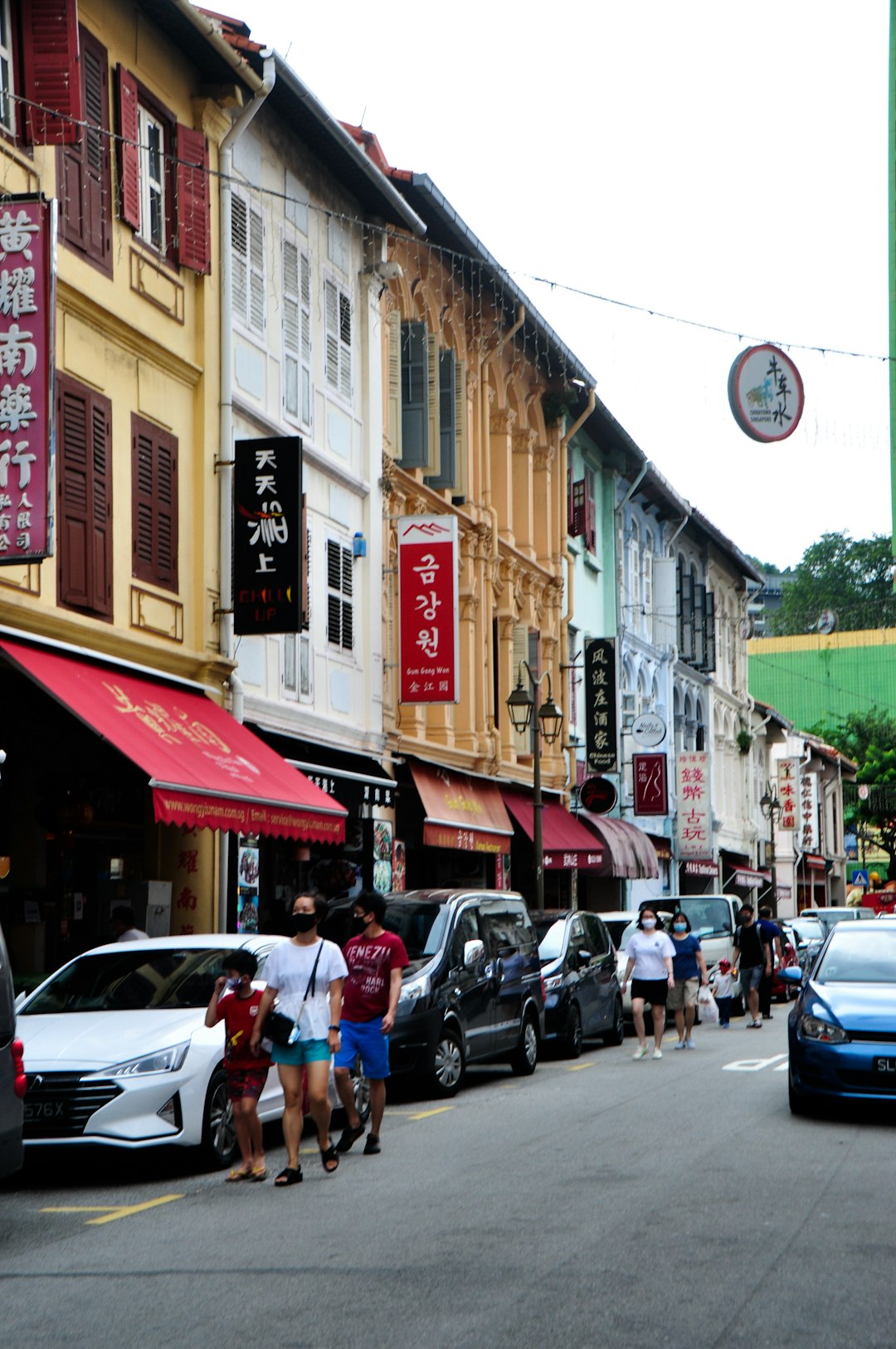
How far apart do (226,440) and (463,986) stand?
7.30 metres

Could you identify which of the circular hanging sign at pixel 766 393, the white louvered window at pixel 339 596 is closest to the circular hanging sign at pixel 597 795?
the white louvered window at pixel 339 596

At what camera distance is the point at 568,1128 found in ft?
43.0

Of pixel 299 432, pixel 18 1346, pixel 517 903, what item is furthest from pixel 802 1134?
pixel 299 432

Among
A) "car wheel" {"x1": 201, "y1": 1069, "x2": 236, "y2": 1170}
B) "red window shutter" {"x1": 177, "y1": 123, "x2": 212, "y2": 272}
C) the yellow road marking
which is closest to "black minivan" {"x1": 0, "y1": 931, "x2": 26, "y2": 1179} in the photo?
the yellow road marking

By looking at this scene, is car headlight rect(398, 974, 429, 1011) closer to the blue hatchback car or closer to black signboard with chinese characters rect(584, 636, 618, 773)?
the blue hatchback car

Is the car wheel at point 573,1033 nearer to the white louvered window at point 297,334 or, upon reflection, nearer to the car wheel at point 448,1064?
the car wheel at point 448,1064

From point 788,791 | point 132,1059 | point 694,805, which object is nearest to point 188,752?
point 132,1059

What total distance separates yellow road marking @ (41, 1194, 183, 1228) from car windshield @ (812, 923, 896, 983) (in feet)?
19.4

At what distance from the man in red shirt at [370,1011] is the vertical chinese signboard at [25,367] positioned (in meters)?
3.97

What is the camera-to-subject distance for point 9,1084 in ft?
29.4

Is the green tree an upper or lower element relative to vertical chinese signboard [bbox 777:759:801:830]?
upper

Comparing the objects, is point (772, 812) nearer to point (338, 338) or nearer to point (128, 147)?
point (338, 338)

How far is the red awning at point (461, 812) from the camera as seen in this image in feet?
84.1

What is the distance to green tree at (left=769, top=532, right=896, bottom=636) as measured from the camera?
89.0 meters
